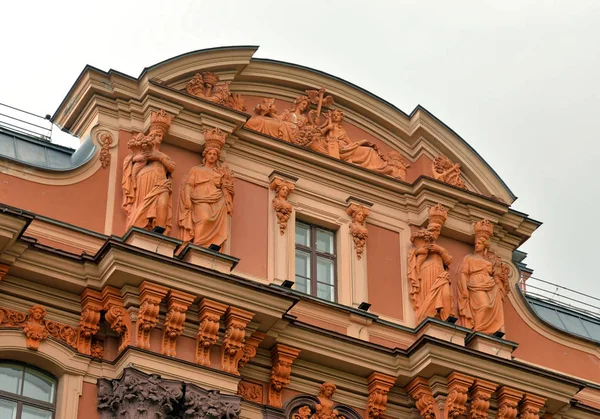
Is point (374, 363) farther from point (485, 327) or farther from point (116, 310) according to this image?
point (116, 310)

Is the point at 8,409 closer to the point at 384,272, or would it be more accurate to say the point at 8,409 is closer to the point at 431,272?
the point at 384,272

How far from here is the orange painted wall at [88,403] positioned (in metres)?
22.2

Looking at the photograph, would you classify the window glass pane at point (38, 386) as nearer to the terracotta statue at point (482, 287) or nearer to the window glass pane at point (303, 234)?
the window glass pane at point (303, 234)

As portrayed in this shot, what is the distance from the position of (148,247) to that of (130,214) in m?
1.25

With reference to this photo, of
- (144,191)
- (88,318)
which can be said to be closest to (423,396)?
(144,191)

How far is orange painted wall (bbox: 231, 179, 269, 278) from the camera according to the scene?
82.4 feet

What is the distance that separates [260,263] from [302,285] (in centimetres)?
91

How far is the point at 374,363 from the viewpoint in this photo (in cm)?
2483

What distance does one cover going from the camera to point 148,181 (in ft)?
79.9

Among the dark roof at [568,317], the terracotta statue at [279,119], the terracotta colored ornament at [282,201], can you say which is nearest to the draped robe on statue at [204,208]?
the terracotta colored ornament at [282,201]

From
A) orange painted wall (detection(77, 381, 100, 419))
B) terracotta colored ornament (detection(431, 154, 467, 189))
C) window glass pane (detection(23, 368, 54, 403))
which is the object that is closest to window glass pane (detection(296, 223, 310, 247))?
terracotta colored ornament (detection(431, 154, 467, 189))

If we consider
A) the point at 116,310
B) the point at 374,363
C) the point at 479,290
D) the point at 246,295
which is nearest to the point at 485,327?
the point at 479,290

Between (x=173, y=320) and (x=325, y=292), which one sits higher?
(x=325, y=292)

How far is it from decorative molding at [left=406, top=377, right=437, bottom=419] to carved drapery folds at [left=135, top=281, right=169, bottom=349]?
15.5ft
